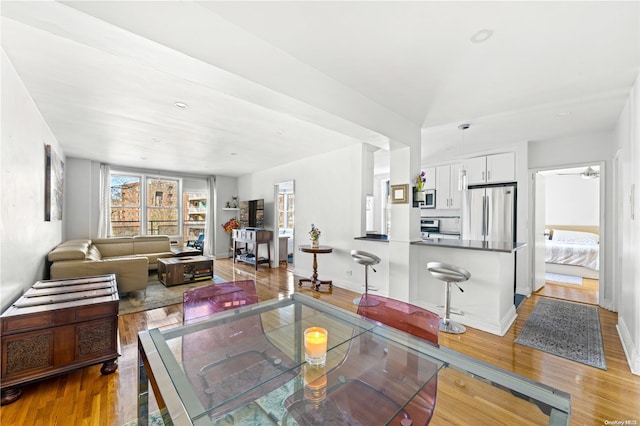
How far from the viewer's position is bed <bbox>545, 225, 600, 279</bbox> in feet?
17.6

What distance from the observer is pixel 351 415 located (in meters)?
1.09

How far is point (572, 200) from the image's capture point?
6770 mm

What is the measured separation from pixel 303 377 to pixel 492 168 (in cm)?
488

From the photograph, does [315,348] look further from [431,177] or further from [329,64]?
[431,177]

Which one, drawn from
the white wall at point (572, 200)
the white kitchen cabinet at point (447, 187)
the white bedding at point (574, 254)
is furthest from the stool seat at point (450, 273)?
the white wall at point (572, 200)

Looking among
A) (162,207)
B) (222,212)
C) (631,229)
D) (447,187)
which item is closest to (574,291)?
(447,187)

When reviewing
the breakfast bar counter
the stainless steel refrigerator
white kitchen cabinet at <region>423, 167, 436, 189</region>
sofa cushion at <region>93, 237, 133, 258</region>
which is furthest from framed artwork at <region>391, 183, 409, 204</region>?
sofa cushion at <region>93, 237, 133, 258</region>

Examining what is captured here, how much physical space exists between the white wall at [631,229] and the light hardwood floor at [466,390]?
0.17 metres

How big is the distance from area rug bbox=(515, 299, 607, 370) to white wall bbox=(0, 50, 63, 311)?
15.4 feet

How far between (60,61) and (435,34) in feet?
9.41

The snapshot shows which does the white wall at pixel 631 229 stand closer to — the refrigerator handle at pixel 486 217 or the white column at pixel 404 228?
the refrigerator handle at pixel 486 217

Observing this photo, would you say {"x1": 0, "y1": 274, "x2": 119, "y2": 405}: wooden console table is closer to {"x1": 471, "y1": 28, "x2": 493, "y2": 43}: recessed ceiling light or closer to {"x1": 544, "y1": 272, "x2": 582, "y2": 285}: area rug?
{"x1": 471, "y1": 28, "x2": 493, "y2": 43}: recessed ceiling light

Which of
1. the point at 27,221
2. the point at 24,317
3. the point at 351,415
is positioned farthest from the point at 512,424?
the point at 27,221

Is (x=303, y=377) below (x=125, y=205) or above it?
below
